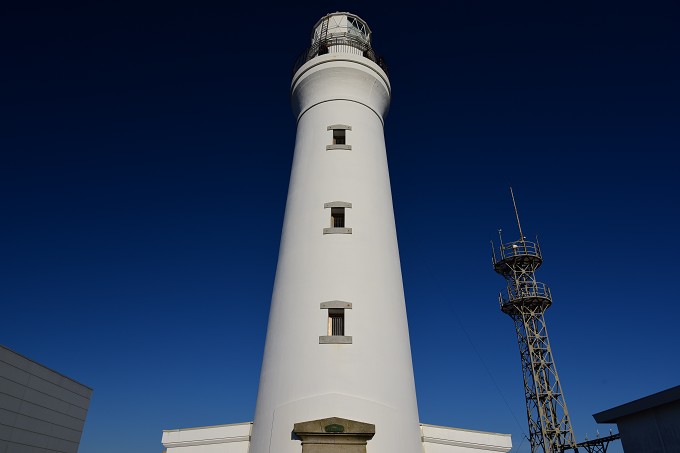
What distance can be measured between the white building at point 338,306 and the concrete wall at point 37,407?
4.31m

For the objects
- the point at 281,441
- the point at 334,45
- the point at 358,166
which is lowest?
the point at 281,441

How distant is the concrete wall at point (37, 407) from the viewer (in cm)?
1259

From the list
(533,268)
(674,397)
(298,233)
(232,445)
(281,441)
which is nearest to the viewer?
(674,397)

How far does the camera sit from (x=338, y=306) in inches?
442

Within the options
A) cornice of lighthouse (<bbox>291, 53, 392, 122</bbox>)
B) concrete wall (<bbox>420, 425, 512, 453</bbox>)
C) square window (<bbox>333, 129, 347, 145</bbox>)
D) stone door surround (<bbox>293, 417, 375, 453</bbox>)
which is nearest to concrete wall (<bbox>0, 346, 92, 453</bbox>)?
stone door surround (<bbox>293, 417, 375, 453</bbox>)

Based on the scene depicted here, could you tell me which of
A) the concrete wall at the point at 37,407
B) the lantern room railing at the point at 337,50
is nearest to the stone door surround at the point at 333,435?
the concrete wall at the point at 37,407

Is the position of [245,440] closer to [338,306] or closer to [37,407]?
[338,306]

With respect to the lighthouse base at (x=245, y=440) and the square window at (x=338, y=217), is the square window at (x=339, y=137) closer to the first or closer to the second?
the square window at (x=338, y=217)

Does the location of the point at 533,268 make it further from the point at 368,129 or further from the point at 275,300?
the point at 275,300

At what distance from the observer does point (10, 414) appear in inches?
500

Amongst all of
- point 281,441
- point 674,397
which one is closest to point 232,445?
point 281,441

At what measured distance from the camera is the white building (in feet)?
33.1

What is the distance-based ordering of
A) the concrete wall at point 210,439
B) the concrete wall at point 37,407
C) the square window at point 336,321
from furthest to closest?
1. the concrete wall at point 37,407
2. the concrete wall at point 210,439
3. the square window at point 336,321

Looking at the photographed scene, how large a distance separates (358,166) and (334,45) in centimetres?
612
